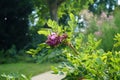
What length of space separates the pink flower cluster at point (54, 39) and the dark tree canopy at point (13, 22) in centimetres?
1836

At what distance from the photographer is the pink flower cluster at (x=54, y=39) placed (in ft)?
6.87

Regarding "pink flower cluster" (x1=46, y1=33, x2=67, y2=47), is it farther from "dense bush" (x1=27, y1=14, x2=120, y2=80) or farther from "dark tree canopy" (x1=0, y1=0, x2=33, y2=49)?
"dark tree canopy" (x1=0, y1=0, x2=33, y2=49)

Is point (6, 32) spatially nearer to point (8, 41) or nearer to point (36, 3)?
point (8, 41)

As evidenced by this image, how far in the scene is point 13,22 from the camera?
819 inches

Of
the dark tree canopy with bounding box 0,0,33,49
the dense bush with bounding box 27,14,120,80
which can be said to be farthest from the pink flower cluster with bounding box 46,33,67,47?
the dark tree canopy with bounding box 0,0,33,49

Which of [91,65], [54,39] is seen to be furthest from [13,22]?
[91,65]

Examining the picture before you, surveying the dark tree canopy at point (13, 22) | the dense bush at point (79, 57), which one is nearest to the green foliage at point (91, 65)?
the dense bush at point (79, 57)

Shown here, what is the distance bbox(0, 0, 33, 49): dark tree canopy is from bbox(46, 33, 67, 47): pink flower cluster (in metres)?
18.4

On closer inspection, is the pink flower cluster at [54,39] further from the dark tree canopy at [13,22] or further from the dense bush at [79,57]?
the dark tree canopy at [13,22]

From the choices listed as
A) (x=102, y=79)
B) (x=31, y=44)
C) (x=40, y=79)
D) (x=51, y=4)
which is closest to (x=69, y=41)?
(x=102, y=79)

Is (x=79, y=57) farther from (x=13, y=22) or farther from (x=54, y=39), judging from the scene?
(x=13, y=22)

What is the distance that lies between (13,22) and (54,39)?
1890cm

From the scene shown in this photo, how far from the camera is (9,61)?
739 inches

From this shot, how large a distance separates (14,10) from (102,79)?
1874 cm
